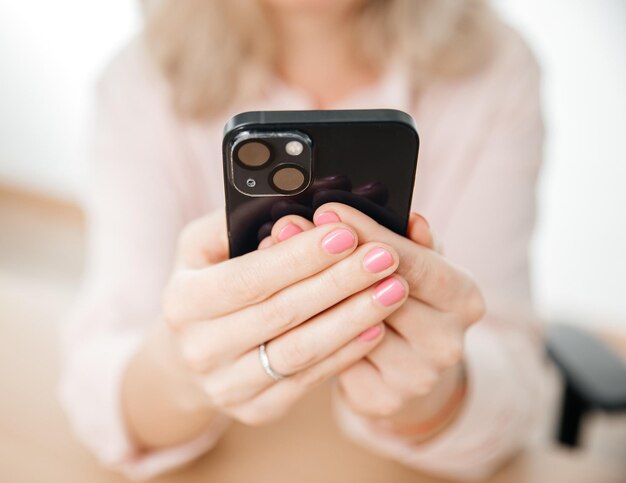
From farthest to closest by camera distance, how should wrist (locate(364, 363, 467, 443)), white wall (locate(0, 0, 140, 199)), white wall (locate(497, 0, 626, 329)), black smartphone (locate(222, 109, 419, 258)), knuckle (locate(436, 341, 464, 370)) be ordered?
white wall (locate(0, 0, 140, 199)), white wall (locate(497, 0, 626, 329)), wrist (locate(364, 363, 467, 443)), knuckle (locate(436, 341, 464, 370)), black smartphone (locate(222, 109, 419, 258))

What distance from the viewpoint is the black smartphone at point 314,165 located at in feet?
1.07

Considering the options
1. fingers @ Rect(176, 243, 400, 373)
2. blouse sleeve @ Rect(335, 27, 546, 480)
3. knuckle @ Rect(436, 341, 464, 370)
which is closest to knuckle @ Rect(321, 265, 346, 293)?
fingers @ Rect(176, 243, 400, 373)

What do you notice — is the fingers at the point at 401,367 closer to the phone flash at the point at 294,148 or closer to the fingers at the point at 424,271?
the fingers at the point at 424,271

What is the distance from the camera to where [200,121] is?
28.8 inches

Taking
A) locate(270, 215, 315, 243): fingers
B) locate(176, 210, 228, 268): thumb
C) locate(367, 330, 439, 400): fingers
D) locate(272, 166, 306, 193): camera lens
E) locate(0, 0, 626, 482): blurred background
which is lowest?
locate(0, 0, 626, 482): blurred background

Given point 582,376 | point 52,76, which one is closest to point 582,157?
point 582,376

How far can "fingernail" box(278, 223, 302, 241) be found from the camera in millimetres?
367

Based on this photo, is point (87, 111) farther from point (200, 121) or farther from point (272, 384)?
point (272, 384)

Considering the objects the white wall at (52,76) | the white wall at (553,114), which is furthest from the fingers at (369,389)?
the white wall at (52,76)

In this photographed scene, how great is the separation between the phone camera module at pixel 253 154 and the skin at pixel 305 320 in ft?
0.15

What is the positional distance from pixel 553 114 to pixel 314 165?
1.14 metres

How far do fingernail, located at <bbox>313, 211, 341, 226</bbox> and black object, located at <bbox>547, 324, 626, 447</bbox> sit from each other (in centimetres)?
49

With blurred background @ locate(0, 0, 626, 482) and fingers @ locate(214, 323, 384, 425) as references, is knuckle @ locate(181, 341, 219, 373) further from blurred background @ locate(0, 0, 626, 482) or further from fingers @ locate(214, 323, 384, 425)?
blurred background @ locate(0, 0, 626, 482)

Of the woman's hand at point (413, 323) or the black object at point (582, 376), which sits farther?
the black object at point (582, 376)
